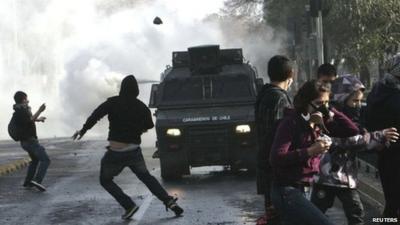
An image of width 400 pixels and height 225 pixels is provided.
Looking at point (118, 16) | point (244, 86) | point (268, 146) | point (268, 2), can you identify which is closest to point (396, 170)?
point (268, 146)

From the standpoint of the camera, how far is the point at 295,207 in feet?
17.2

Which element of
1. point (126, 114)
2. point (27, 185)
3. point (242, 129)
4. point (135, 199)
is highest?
point (126, 114)

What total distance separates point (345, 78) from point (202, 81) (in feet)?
24.4

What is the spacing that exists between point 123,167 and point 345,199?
3.84 metres

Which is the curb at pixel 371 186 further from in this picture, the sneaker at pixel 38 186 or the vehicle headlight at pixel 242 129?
the sneaker at pixel 38 186

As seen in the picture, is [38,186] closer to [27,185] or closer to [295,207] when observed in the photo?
[27,185]

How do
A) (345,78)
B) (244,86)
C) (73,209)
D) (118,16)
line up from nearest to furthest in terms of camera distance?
(345,78) → (73,209) → (244,86) → (118,16)

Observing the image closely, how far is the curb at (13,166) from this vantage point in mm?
17205

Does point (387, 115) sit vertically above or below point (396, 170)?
above

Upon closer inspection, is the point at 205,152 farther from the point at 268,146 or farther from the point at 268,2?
the point at 268,2

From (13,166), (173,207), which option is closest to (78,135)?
(173,207)

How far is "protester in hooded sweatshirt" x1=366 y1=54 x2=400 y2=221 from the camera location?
6211 mm

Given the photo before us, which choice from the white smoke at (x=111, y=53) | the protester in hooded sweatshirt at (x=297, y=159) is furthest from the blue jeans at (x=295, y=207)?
the white smoke at (x=111, y=53)

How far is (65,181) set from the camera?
14.9 meters
